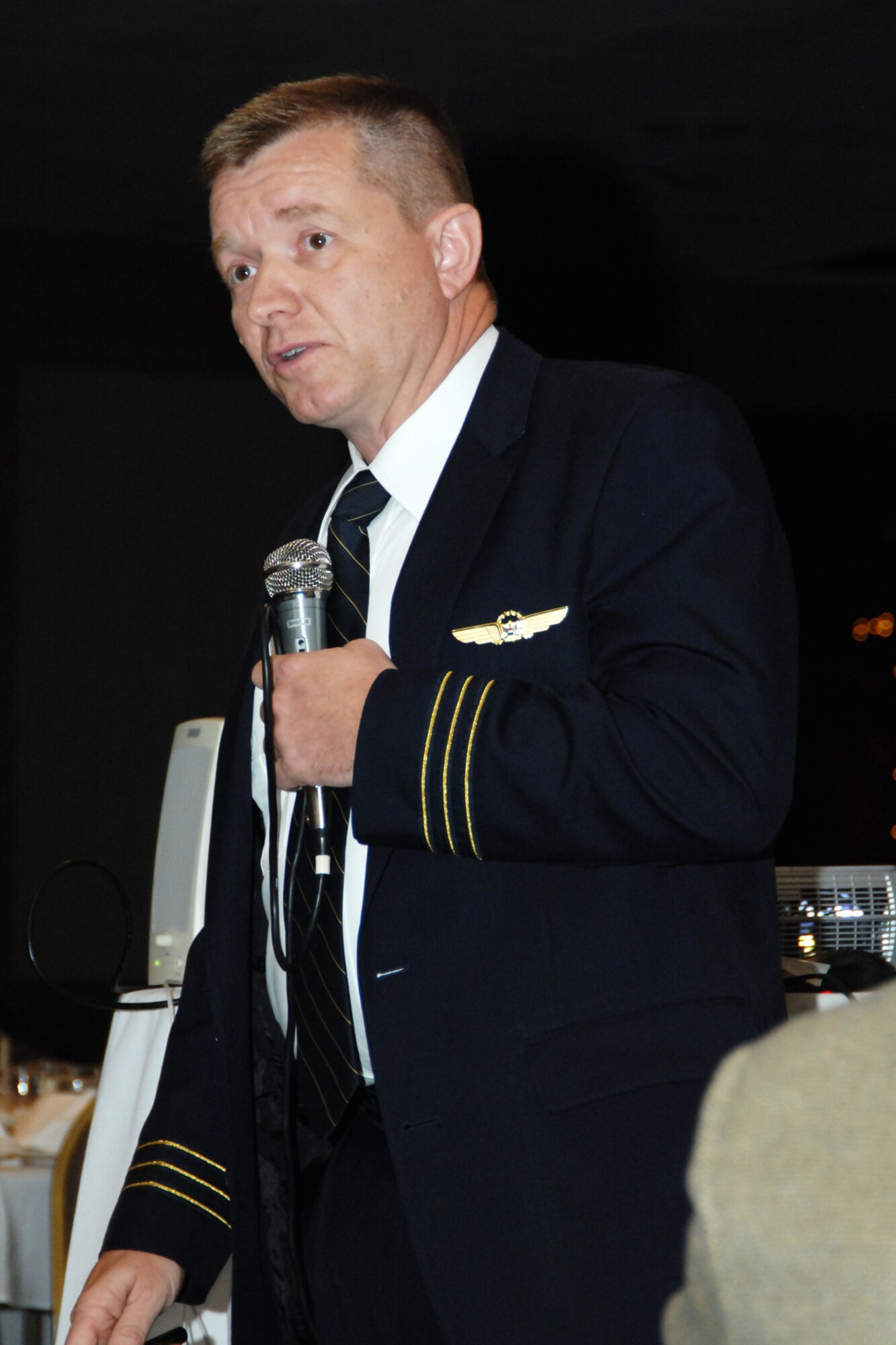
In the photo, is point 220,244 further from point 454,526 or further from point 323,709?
point 323,709

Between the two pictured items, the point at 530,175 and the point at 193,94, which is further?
the point at 530,175

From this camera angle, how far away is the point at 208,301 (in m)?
6.91

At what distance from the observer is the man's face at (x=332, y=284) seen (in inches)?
51.8

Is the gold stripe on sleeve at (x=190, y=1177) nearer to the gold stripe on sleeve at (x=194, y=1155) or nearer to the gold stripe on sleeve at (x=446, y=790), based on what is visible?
the gold stripe on sleeve at (x=194, y=1155)

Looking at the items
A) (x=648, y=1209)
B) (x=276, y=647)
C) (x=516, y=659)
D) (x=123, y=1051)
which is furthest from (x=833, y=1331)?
(x=123, y=1051)

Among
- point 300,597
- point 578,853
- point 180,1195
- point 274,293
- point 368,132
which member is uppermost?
point 368,132

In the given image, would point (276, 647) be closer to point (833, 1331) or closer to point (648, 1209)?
point (648, 1209)

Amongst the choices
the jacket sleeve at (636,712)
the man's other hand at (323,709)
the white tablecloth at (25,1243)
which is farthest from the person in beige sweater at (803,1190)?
the white tablecloth at (25,1243)

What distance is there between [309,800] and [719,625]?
364 mm

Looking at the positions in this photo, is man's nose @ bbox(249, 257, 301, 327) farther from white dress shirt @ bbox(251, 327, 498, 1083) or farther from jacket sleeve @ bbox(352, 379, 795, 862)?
jacket sleeve @ bbox(352, 379, 795, 862)

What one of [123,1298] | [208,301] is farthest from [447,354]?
[208,301]

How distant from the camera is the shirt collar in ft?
4.28

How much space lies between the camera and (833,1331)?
0.44m

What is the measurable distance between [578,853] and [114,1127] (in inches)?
60.4
